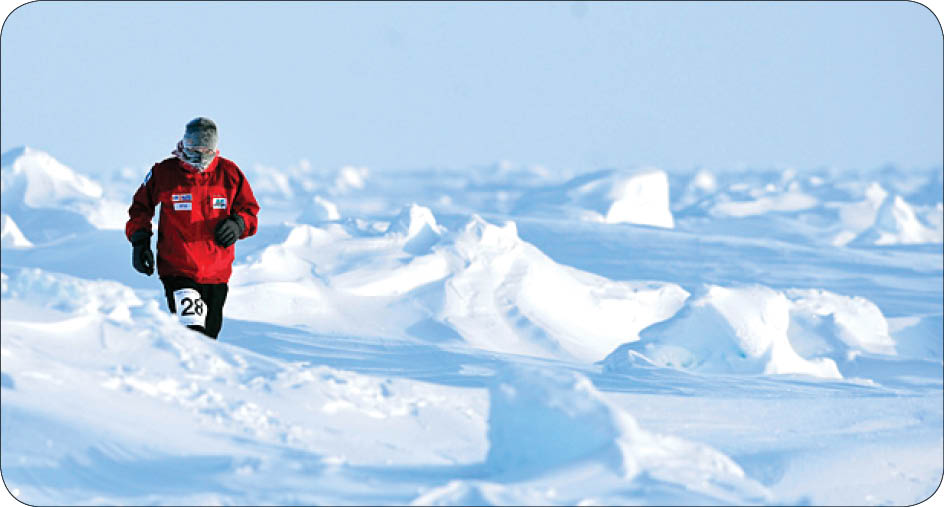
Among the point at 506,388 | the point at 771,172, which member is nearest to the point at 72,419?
the point at 506,388

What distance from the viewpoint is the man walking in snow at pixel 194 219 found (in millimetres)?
4215

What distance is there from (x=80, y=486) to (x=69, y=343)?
657 mm

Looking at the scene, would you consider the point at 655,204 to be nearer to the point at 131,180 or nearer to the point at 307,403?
the point at 307,403

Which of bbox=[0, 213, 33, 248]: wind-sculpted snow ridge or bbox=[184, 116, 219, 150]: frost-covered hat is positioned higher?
bbox=[0, 213, 33, 248]: wind-sculpted snow ridge

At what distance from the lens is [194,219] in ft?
13.9

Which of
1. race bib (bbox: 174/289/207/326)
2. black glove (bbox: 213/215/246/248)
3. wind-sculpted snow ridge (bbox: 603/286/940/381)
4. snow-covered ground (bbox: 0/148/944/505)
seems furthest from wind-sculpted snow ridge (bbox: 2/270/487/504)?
wind-sculpted snow ridge (bbox: 603/286/940/381)

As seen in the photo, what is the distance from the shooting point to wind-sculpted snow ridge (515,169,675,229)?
16.2m

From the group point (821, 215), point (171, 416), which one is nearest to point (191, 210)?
point (171, 416)

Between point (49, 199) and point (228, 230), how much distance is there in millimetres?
10639

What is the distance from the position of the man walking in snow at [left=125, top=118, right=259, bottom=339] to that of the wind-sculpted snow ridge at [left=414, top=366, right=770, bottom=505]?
1.45 m

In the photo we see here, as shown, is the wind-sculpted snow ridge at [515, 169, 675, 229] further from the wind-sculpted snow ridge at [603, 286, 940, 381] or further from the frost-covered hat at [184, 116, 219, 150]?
the frost-covered hat at [184, 116, 219, 150]

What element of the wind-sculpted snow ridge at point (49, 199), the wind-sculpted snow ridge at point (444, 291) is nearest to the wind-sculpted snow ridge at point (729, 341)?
the wind-sculpted snow ridge at point (444, 291)

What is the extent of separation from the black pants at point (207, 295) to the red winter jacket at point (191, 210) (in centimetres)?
3

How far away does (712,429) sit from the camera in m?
4.29
